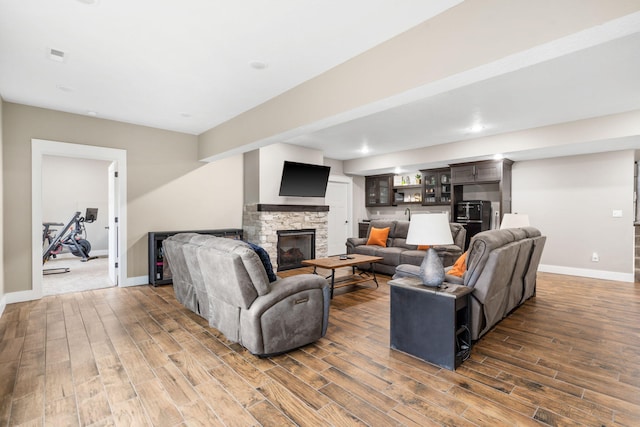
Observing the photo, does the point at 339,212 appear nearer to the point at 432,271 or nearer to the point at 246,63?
the point at 246,63

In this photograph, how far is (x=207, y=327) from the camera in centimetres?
319

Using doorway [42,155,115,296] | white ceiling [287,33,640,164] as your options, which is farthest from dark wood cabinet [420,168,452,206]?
doorway [42,155,115,296]

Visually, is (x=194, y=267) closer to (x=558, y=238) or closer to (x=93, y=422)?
(x=93, y=422)

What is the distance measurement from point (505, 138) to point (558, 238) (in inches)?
90.7

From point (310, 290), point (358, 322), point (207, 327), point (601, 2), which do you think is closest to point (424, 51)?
point (601, 2)

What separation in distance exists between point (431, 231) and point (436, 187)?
5439 millimetres

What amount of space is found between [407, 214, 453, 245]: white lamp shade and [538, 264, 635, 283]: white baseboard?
5.13 meters

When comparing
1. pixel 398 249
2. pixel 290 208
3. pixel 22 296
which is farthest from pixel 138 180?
pixel 398 249

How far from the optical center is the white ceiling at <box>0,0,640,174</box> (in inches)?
84.8

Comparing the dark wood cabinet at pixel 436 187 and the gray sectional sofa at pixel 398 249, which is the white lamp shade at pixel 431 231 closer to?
the gray sectional sofa at pixel 398 249

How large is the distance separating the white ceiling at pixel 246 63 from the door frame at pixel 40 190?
52 centimetres

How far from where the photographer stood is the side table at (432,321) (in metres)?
2.35

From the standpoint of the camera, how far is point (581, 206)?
5.79 m

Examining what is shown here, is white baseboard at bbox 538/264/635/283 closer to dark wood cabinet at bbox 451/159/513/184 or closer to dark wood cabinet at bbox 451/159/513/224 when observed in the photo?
dark wood cabinet at bbox 451/159/513/224
